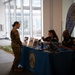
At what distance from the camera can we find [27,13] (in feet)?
34.1

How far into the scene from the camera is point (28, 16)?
1026cm

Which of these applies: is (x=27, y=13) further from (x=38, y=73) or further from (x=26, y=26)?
→ (x=38, y=73)

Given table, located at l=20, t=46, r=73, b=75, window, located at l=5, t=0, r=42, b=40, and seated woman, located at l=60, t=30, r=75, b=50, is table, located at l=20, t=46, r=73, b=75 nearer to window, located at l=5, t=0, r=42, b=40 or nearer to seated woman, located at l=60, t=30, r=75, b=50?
seated woman, located at l=60, t=30, r=75, b=50

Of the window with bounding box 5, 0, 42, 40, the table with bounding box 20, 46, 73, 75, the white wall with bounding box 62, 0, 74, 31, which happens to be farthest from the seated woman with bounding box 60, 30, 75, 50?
the window with bounding box 5, 0, 42, 40

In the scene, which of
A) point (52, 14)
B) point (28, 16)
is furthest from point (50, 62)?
point (28, 16)

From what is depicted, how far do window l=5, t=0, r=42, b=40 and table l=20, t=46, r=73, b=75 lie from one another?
4438mm

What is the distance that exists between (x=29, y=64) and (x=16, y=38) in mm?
759

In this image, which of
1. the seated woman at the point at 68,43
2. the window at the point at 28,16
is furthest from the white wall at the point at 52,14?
the seated woman at the point at 68,43

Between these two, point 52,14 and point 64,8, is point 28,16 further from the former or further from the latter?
point 64,8

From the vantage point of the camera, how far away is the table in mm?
3766

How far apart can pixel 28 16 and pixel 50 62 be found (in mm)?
6787

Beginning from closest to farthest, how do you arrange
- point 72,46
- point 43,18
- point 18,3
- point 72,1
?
point 72,46 → point 72,1 → point 43,18 → point 18,3

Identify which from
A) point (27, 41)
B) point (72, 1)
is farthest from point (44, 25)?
point (27, 41)

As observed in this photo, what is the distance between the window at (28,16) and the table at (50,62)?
14.6 feet
